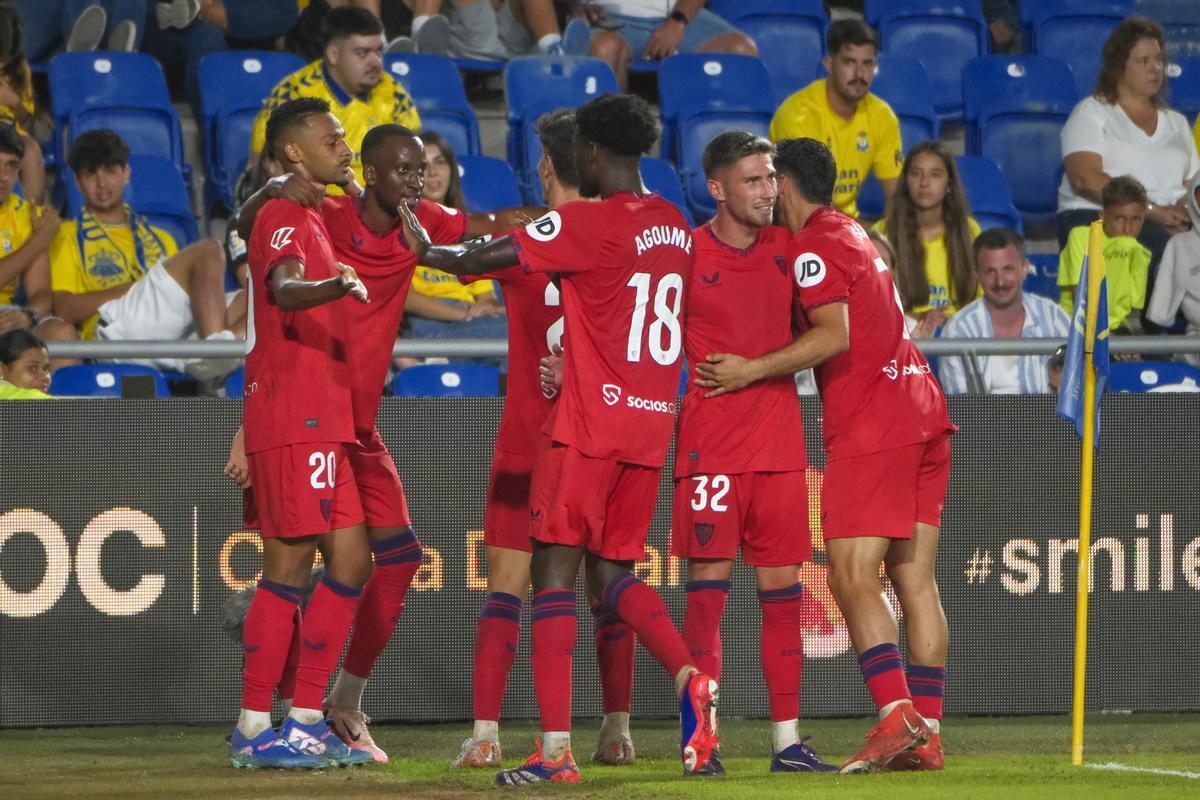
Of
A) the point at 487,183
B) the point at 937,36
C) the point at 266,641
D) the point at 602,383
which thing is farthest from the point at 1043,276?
A: the point at 266,641

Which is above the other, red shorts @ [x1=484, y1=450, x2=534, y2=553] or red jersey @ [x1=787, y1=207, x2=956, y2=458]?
red jersey @ [x1=787, y1=207, x2=956, y2=458]

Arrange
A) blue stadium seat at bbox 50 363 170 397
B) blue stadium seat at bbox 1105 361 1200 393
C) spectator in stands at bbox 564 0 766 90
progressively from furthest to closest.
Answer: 1. spectator in stands at bbox 564 0 766 90
2. blue stadium seat at bbox 1105 361 1200 393
3. blue stadium seat at bbox 50 363 170 397

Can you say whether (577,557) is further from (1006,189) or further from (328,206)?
(1006,189)

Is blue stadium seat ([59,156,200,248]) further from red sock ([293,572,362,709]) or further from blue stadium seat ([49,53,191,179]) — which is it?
red sock ([293,572,362,709])

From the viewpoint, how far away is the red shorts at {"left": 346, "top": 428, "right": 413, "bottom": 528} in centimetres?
594

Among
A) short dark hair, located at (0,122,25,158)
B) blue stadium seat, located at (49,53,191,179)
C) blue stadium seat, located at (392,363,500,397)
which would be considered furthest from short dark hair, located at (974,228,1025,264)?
short dark hair, located at (0,122,25,158)

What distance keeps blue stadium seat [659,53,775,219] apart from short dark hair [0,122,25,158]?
362 centimetres

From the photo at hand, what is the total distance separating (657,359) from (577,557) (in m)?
0.64

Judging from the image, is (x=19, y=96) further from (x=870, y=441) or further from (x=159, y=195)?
(x=870, y=441)

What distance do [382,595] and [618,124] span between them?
1781 mm

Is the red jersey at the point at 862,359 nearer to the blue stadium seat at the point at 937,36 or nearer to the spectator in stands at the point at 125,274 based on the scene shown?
the spectator in stands at the point at 125,274

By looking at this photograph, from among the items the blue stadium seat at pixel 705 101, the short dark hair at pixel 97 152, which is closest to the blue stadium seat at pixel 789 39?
the blue stadium seat at pixel 705 101

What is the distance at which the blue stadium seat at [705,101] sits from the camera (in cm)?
1060

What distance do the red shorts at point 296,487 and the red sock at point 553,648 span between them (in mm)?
765
